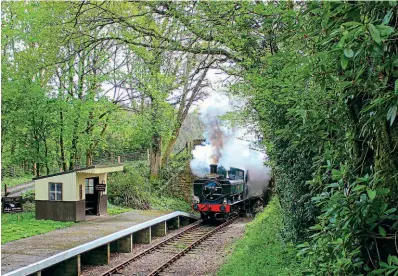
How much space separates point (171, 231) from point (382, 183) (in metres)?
15.5

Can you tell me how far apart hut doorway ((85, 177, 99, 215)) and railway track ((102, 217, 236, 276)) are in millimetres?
3693

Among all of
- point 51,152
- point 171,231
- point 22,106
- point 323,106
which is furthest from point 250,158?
point 323,106

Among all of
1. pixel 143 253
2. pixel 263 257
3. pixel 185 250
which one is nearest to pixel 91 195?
pixel 143 253

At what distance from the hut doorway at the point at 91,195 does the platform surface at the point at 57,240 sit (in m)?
0.89

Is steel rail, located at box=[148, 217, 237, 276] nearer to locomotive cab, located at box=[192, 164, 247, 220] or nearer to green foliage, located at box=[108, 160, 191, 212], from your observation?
locomotive cab, located at box=[192, 164, 247, 220]

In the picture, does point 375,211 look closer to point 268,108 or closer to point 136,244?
point 268,108

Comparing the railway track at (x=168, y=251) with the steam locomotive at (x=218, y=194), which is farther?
the steam locomotive at (x=218, y=194)

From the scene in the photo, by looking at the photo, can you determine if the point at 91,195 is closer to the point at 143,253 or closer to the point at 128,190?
the point at 128,190

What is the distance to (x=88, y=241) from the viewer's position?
1091cm

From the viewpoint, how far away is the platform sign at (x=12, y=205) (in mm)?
16062

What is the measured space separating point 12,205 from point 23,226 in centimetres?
334

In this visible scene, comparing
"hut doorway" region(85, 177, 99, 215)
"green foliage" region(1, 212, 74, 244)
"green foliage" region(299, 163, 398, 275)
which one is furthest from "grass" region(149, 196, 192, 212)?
"green foliage" region(299, 163, 398, 275)

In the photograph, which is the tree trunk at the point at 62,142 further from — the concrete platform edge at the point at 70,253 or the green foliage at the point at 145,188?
the concrete platform edge at the point at 70,253

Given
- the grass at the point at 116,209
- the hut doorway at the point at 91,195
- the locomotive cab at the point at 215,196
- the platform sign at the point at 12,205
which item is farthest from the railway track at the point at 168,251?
the platform sign at the point at 12,205
